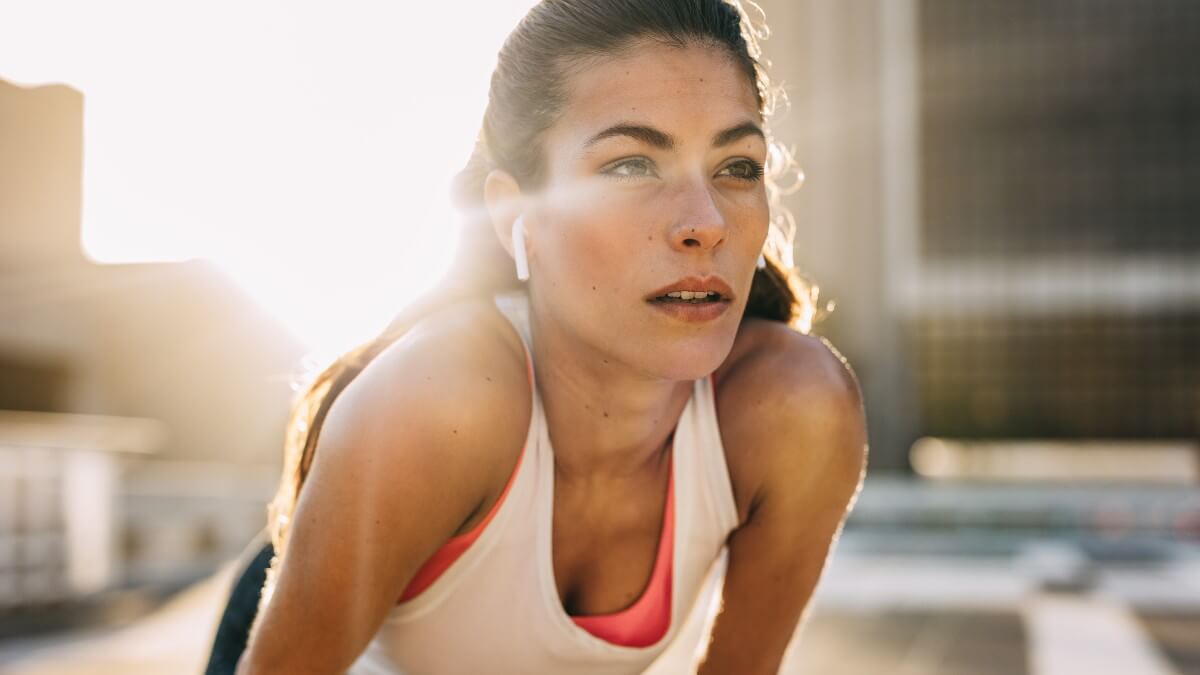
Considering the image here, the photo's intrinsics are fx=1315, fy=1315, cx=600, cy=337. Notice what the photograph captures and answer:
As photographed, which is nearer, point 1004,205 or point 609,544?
point 609,544

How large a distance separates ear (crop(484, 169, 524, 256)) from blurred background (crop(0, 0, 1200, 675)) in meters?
0.16

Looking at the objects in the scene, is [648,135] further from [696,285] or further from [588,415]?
[588,415]

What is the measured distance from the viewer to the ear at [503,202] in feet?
5.96

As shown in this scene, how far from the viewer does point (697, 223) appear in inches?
64.9

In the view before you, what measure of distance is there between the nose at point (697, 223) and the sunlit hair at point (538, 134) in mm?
204

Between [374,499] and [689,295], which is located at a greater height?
[689,295]

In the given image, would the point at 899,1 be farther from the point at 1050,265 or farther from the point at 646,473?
the point at 646,473

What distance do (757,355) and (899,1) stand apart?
45.8m

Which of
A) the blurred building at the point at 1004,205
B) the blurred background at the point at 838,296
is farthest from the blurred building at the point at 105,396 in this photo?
the blurred building at the point at 1004,205

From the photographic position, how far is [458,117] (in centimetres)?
215

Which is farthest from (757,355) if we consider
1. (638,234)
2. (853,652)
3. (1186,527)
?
(1186,527)

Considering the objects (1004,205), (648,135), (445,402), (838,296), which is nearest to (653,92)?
(648,135)

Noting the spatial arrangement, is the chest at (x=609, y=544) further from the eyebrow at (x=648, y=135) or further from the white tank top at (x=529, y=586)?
the eyebrow at (x=648, y=135)

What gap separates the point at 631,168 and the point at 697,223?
117 millimetres
